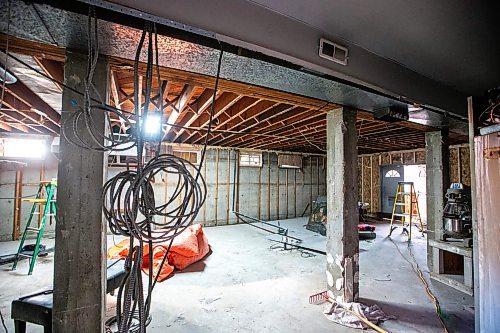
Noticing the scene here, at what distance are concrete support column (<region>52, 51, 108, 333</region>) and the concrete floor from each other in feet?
3.31

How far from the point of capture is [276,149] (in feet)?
26.5

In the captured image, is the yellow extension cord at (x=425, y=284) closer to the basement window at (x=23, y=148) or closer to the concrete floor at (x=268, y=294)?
the concrete floor at (x=268, y=294)

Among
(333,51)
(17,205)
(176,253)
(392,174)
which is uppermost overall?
(333,51)

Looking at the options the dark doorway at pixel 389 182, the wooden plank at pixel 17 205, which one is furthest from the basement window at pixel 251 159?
the wooden plank at pixel 17 205

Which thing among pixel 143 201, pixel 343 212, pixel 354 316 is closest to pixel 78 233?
pixel 143 201

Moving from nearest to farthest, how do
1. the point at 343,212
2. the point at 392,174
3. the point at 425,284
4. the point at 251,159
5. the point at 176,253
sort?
1. the point at 343,212
2. the point at 425,284
3. the point at 176,253
4. the point at 251,159
5. the point at 392,174

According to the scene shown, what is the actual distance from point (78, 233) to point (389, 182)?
9365 mm

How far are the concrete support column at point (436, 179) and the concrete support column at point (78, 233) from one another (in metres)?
4.44

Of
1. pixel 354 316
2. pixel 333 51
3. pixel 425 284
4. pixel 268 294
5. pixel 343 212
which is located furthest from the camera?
pixel 425 284

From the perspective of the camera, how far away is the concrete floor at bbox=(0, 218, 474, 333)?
2.27 meters

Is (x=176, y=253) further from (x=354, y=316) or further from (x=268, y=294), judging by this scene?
(x=354, y=316)

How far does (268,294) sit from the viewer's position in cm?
286

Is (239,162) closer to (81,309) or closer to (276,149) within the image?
(276,149)

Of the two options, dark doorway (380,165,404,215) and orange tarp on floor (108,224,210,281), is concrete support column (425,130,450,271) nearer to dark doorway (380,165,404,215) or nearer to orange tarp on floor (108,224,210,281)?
orange tarp on floor (108,224,210,281)
